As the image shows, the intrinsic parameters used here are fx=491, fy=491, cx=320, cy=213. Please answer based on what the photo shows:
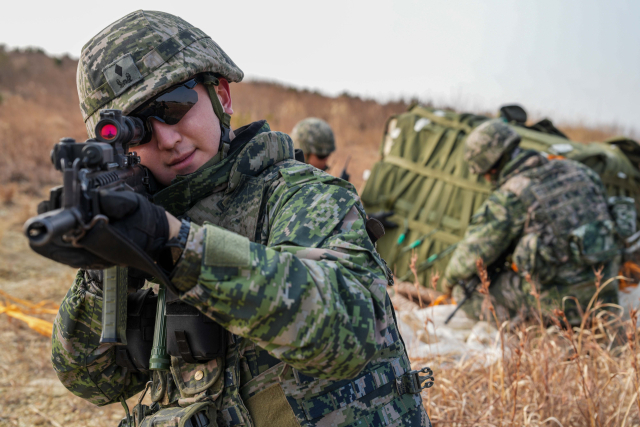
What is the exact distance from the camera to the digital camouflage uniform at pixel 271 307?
0.97 metres

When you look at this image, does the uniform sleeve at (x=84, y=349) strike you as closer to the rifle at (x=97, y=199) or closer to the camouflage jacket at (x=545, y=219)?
the rifle at (x=97, y=199)

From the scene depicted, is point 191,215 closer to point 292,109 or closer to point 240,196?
point 240,196

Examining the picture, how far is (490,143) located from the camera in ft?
15.9

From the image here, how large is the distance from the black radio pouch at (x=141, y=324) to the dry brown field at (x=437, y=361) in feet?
4.39

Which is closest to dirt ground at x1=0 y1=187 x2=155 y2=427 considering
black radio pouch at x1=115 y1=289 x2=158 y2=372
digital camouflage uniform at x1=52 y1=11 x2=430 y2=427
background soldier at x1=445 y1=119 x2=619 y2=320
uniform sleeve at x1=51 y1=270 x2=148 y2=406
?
uniform sleeve at x1=51 y1=270 x2=148 y2=406

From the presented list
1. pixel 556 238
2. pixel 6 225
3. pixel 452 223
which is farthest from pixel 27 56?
pixel 556 238

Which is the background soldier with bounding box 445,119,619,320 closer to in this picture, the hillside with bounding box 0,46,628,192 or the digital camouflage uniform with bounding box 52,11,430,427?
the hillside with bounding box 0,46,628,192

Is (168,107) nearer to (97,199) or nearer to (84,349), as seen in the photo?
(97,199)

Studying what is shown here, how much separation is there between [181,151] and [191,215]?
0.65 ft

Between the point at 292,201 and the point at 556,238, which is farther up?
the point at 292,201

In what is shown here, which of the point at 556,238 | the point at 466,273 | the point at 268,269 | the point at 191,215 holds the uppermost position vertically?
the point at 268,269

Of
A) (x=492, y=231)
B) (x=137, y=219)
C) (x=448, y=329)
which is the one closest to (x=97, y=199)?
(x=137, y=219)

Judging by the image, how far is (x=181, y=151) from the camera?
148 centimetres

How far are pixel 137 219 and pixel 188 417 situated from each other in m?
0.66
